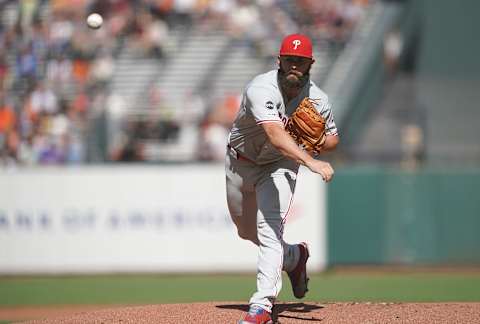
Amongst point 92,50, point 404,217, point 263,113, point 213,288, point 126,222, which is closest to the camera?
point 263,113

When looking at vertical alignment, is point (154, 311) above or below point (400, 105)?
below

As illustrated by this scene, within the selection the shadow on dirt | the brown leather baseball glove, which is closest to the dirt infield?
the shadow on dirt

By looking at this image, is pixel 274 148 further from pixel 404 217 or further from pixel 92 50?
pixel 92 50

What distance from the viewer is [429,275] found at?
12.0 meters

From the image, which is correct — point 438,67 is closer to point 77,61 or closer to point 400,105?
point 400,105

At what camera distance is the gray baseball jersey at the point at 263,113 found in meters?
5.52

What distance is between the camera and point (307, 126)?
5625 mm

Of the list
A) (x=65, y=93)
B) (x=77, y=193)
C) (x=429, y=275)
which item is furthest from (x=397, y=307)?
(x=65, y=93)

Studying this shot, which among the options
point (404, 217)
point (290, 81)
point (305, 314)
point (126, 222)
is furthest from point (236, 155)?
point (404, 217)

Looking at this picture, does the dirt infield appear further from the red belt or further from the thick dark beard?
the thick dark beard

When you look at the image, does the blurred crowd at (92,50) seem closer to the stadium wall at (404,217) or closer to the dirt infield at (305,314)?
the stadium wall at (404,217)

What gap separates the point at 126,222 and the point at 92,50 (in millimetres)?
3780

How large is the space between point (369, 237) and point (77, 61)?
5.58 m

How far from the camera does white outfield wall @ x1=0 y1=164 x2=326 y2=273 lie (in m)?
12.0
